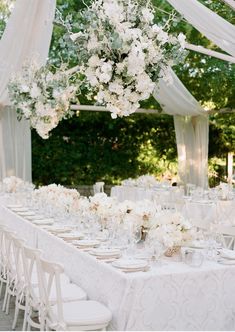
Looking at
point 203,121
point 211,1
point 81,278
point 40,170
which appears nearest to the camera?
point 81,278

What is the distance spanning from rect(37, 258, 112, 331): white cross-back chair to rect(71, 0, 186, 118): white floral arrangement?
145cm

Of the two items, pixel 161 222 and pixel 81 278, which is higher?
pixel 161 222

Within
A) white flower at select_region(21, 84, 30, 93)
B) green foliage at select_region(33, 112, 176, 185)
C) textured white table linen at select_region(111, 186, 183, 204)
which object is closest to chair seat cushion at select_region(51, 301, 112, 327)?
white flower at select_region(21, 84, 30, 93)

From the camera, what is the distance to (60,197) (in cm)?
667

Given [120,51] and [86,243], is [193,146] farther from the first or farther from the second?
[120,51]

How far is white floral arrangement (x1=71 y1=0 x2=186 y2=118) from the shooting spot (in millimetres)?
4148

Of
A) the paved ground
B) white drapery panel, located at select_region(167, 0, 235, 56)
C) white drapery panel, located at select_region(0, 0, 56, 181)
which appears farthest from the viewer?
white drapery panel, located at select_region(0, 0, 56, 181)

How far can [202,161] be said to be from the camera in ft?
40.5

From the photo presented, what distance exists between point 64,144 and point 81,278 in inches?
414

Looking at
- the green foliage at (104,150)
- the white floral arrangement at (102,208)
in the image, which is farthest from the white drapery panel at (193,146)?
the white floral arrangement at (102,208)

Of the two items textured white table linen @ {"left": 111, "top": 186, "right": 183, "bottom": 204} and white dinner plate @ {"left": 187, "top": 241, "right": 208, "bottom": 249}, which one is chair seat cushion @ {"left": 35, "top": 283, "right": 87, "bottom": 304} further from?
textured white table linen @ {"left": 111, "top": 186, "right": 183, "bottom": 204}

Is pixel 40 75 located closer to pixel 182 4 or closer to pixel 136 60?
pixel 182 4

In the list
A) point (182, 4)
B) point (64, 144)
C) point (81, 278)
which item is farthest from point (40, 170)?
point (81, 278)

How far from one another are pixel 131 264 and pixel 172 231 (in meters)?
0.49
